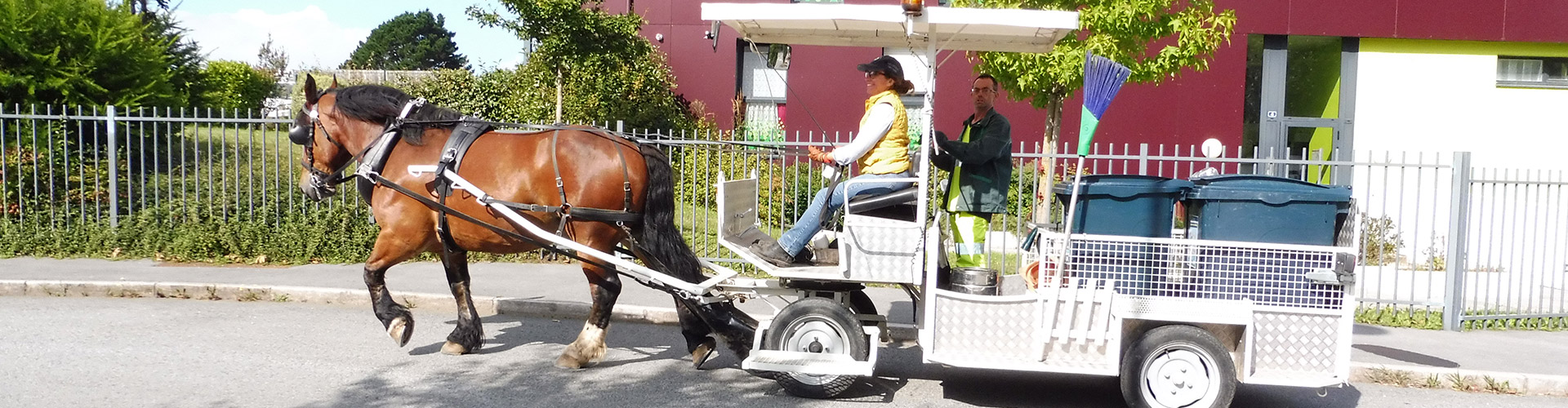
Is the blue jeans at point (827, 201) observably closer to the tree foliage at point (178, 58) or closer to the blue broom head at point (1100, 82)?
the blue broom head at point (1100, 82)

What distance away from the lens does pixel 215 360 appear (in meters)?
6.08

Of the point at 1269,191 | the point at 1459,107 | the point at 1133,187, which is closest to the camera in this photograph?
the point at 1269,191

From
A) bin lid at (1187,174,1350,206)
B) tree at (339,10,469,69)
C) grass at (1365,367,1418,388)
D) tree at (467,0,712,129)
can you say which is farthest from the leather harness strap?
tree at (339,10,469,69)

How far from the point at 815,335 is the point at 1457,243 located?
17.7 ft

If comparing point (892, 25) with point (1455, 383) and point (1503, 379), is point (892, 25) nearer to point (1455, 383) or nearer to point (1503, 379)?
point (1455, 383)

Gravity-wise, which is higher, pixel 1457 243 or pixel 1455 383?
pixel 1457 243

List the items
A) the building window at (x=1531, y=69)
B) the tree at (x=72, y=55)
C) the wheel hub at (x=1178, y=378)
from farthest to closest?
the building window at (x=1531, y=69) < the tree at (x=72, y=55) < the wheel hub at (x=1178, y=378)

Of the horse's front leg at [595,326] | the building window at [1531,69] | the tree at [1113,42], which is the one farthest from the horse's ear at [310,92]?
the building window at [1531,69]

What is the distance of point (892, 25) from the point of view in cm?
543

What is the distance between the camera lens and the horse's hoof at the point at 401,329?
612 cm

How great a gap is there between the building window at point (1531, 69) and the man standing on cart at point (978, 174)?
45.3ft

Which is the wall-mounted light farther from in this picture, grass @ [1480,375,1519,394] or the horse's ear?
grass @ [1480,375,1519,394]

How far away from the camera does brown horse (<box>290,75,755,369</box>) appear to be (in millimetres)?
5941

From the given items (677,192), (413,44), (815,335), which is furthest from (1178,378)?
(413,44)
